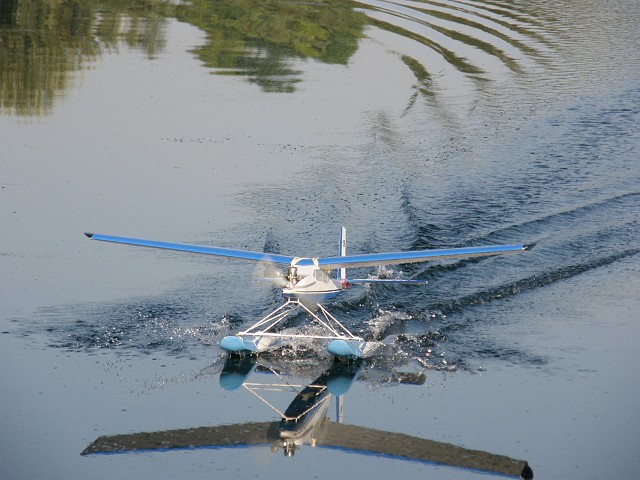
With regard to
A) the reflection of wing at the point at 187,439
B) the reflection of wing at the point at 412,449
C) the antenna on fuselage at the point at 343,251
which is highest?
the antenna on fuselage at the point at 343,251

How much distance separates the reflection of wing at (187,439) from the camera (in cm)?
1374

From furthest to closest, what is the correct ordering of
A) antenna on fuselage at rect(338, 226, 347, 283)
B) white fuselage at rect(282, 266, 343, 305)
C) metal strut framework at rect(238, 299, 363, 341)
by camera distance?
antenna on fuselage at rect(338, 226, 347, 283) < metal strut framework at rect(238, 299, 363, 341) < white fuselage at rect(282, 266, 343, 305)

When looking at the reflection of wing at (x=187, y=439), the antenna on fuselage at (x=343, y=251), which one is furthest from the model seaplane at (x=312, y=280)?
the reflection of wing at (x=187, y=439)

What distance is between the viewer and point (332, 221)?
21.3 metres

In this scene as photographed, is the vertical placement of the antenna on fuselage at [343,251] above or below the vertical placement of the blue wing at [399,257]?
below

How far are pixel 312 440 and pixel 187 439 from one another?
163 centimetres

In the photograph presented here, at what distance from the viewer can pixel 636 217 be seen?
22172 mm

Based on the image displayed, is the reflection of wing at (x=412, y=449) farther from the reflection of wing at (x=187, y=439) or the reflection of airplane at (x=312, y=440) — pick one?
the reflection of wing at (x=187, y=439)

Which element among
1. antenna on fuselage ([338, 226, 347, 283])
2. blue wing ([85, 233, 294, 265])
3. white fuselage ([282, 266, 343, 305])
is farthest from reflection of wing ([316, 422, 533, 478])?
antenna on fuselage ([338, 226, 347, 283])

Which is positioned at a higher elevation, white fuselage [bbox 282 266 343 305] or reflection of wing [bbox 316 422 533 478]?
white fuselage [bbox 282 266 343 305]

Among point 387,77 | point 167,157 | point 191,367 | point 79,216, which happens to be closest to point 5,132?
point 167,157

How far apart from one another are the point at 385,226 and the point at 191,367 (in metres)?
6.34

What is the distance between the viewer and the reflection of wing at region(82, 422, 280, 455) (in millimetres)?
13742

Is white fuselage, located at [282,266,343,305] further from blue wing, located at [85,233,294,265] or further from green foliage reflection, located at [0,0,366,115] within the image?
green foliage reflection, located at [0,0,366,115]
